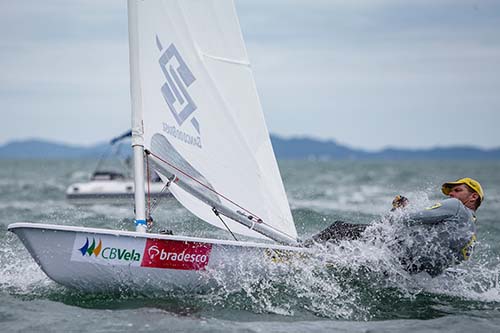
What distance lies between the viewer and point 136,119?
6461mm

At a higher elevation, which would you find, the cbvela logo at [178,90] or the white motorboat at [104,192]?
the cbvela logo at [178,90]

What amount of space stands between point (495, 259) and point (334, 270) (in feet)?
11.2

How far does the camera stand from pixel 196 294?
6488mm

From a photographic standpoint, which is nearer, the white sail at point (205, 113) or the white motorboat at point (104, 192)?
the white sail at point (205, 113)

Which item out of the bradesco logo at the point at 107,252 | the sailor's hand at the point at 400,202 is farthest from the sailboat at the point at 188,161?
the sailor's hand at the point at 400,202

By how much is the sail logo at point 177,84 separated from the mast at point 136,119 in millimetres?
224

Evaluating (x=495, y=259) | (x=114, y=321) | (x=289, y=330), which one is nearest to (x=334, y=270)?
(x=289, y=330)

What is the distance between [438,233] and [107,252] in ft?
9.56

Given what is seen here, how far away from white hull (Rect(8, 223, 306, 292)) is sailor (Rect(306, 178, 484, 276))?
0.83 m

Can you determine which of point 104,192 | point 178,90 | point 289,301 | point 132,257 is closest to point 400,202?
point 289,301

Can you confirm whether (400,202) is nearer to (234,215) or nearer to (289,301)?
(289,301)

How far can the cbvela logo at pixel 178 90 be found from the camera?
6586 mm

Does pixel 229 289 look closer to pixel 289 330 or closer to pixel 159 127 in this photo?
pixel 289 330

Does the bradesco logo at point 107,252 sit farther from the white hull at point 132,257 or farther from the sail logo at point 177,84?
the sail logo at point 177,84
